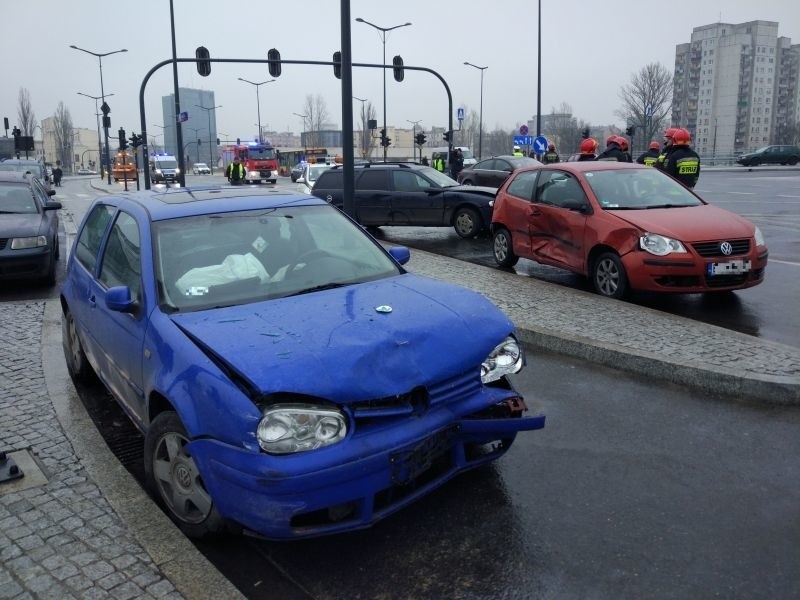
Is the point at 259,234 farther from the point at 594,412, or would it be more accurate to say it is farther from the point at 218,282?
the point at 594,412

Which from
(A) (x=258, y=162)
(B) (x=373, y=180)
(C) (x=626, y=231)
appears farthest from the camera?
(A) (x=258, y=162)

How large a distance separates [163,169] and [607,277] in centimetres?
6266

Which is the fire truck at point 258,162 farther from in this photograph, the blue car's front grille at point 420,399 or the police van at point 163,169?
the blue car's front grille at point 420,399

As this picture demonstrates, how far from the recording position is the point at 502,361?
3812 mm

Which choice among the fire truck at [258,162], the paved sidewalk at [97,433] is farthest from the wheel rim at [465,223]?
the fire truck at [258,162]

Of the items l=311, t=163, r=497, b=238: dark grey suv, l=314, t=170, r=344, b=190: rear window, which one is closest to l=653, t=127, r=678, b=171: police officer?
l=311, t=163, r=497, b=238: dark grey suv

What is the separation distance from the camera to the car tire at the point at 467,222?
14.8m

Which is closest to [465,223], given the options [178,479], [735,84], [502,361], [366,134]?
[502,361]

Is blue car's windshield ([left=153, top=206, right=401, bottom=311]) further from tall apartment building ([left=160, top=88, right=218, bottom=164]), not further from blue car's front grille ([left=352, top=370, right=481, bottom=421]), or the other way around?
tall apartment building ([left=160, top=88, right=218, bottom=164])

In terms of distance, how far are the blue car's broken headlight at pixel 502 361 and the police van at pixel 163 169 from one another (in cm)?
5195

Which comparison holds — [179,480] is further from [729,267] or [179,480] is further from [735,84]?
[735,84]

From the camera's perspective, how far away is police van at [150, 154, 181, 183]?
57.1 metres

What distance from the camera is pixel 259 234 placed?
177 inches

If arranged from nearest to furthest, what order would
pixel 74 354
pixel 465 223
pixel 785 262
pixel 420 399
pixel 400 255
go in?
pixel 420 399 → pixel 400 255 → pixel 74 354 → pixel 785 262 → pixel 465 223
